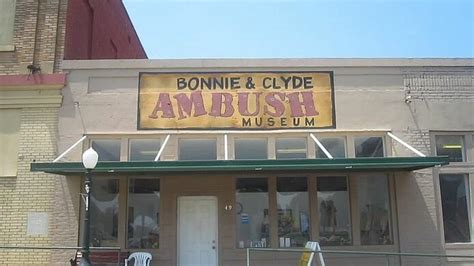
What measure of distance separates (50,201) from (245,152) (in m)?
5.04

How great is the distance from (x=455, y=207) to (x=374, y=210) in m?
2.15

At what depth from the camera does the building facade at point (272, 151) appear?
539 inches

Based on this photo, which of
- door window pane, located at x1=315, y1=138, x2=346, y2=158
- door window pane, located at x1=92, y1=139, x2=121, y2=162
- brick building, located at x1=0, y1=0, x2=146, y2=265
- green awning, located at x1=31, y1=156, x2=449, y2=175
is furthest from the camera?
door window pane, located at x1=315, y1=138, x2=346, y2=158

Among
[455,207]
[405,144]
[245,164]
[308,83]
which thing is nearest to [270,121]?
[308,83]

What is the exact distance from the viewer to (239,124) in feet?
46.9

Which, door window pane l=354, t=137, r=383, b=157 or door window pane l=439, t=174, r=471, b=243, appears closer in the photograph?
door window pane l=439, t=174, r=471, b=243

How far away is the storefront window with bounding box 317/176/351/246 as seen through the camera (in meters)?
13.9

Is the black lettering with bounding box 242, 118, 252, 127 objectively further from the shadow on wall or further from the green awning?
the shadow on wall

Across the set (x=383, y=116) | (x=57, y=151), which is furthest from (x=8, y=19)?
(x=383, y=116)

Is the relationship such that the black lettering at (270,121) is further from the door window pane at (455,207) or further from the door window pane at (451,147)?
the door window pane at (455,207)

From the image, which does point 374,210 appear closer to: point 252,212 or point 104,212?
point 252,212

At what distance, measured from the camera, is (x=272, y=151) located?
46.4ft

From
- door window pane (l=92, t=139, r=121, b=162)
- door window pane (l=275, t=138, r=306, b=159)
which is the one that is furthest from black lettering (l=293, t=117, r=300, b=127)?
door window pane (l=92, t=139, r=121, b=162)

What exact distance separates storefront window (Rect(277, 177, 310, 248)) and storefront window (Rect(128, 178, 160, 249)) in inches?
122
